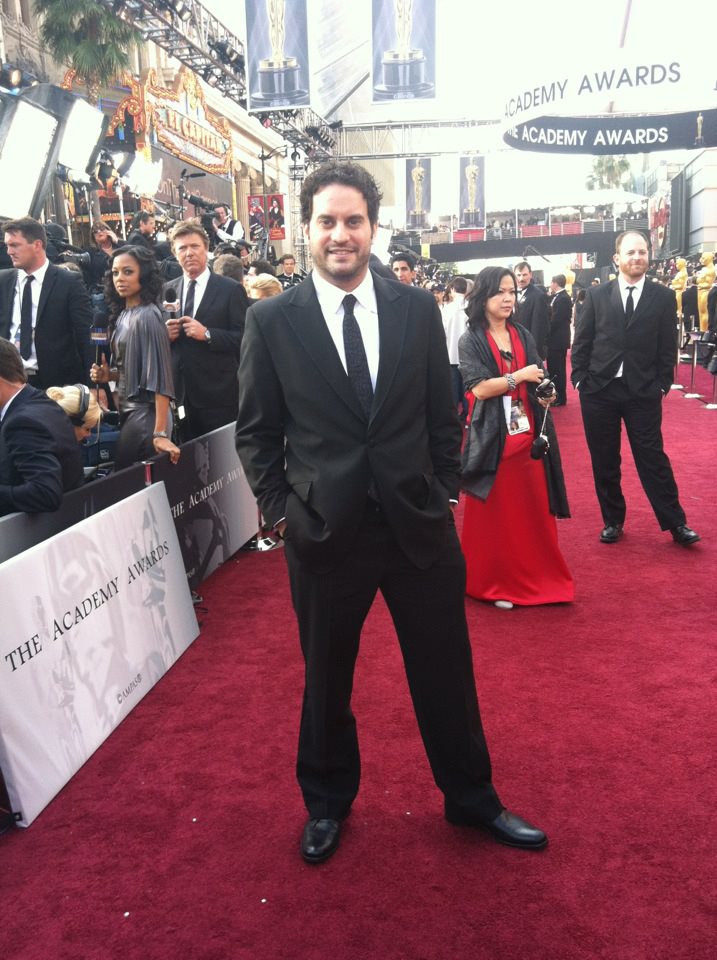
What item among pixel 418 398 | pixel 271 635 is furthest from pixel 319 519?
pixel 271 635

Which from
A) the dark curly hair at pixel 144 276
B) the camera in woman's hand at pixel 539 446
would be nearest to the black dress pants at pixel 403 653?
the camera in woman's hand at pixel 539 446

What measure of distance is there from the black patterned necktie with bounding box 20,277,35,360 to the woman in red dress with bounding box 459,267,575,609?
254cm

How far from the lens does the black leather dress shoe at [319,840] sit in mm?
2449

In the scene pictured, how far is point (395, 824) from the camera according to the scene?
262cm

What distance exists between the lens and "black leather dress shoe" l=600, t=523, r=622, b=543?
18.0ft

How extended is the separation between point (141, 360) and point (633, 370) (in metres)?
2.91

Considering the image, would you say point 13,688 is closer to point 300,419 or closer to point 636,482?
point 300,419

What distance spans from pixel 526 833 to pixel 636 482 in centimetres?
516

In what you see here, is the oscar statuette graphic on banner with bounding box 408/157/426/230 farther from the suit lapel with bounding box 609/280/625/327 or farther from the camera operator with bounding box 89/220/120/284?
the suit lapel with bounding box 609/280/625/327

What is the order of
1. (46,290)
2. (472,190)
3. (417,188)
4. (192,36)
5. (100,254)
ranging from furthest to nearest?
(472,190)
(417,188)
(192,36)
(100,254)
(46,290)

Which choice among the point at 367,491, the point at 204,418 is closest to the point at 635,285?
the point at 204,418

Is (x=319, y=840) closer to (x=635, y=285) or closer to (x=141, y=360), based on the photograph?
(x=141, y=360)

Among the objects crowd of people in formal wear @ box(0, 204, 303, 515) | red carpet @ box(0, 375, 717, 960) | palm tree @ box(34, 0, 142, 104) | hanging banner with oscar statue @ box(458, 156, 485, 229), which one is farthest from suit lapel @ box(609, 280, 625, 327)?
hanging banner with oscar statue @ box(458, 156, 485, 229)

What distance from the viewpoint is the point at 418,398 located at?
88.9 inches
